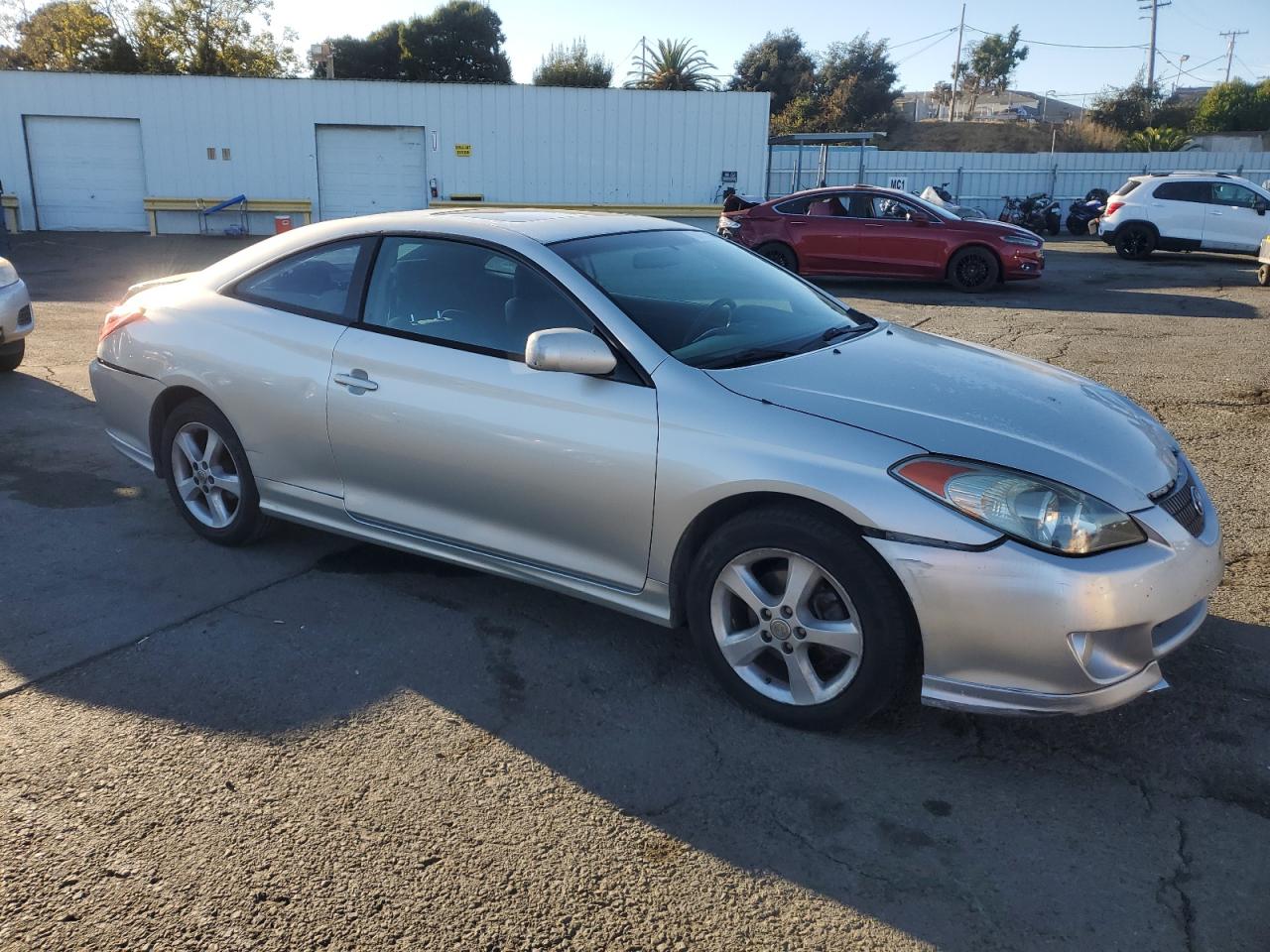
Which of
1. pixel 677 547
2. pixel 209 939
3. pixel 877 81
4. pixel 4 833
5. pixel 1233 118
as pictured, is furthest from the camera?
pixel 877 81

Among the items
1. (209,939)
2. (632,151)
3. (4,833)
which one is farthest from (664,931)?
(632,151)

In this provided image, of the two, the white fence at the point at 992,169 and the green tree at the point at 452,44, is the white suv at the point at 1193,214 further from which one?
the green tree at the point at 452,44

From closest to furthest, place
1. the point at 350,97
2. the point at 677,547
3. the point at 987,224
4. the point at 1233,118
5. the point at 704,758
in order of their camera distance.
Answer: the point at 704,758 < the point at 677,547 < the point at 987,224 < the point at 350,97 < the point at 1233,118

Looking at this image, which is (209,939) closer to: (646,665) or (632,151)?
(646,665)

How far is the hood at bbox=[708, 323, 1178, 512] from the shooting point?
120 inches

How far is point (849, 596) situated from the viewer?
300 centimetres

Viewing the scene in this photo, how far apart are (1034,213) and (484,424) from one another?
27.0 meters

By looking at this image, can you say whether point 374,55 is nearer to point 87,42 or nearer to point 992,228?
point 87,42

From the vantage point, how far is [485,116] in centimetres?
2455

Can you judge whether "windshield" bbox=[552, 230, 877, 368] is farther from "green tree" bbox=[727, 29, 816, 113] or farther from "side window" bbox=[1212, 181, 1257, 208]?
"green tree" bbox=[727, 29, 816, 113]

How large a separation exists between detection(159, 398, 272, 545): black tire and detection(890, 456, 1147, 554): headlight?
292cm

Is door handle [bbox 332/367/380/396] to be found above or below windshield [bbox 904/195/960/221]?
below

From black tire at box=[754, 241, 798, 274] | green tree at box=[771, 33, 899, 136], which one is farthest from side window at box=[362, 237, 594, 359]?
green tree at box=[771, 33, 899, 136]

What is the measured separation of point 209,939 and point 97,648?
1777 mm
